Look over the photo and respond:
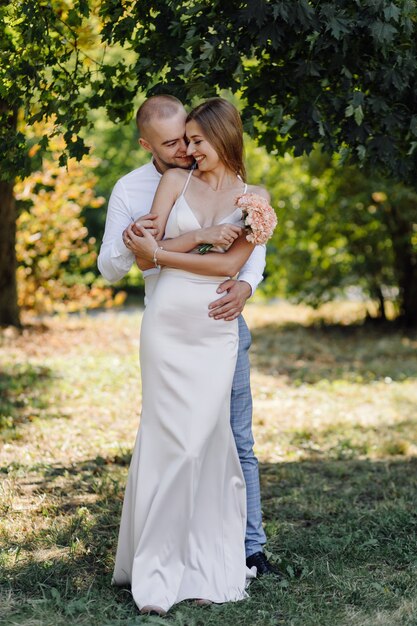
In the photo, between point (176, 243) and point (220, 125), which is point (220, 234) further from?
point (220, 125)

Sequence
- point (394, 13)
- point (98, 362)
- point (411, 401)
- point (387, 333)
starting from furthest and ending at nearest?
point (387, 333) → point (98, 362) → point (411, 401) → point (394, 13)

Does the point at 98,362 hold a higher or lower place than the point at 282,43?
lower

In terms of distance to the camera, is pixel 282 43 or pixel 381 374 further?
pixel 381 374

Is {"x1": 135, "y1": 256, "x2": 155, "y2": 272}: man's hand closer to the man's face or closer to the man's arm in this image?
the man's arm

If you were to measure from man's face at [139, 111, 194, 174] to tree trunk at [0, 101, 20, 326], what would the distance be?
5.81 meters

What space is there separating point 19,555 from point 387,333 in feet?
28.9

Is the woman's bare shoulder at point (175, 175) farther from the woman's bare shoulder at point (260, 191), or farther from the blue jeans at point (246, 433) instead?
the blue jeans at point (246, 433)

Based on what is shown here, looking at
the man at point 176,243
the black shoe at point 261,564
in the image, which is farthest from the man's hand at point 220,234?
the black shoe at point 261,564

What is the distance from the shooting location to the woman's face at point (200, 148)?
3.42 meters

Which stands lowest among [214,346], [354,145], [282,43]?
[214,346]

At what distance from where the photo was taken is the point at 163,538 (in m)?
3.48

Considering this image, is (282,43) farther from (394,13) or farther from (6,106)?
(6,106)

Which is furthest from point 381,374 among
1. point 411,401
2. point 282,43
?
point 282,43

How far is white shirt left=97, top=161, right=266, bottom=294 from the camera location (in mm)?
3576
